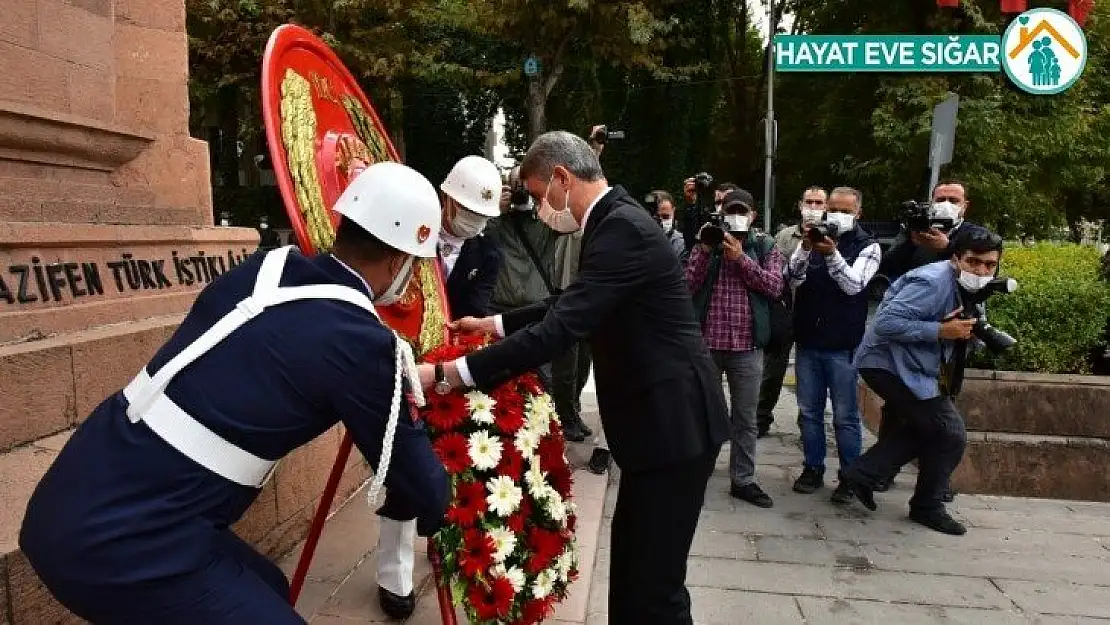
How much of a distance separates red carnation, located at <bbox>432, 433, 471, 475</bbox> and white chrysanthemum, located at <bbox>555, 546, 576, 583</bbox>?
454 mm

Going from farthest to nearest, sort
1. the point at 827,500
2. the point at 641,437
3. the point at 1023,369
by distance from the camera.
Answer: the point at 1023,369 → the point at 827,500 → the point at 641,437

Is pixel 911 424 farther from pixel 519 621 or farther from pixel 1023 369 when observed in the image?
pixel 519 621

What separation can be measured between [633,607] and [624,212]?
4.17ft

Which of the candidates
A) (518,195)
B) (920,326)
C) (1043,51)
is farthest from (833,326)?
(1043,51)

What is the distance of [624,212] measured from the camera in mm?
2582

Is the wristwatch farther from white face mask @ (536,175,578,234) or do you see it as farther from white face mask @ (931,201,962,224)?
white face mask @ (931,201,962,224)

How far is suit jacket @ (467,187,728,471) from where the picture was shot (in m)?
2.52

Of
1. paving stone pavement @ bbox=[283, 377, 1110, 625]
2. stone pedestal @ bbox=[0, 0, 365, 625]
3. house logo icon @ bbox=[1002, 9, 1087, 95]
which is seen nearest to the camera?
stone pedestal @ bbox=[0, 0, 365, 625]

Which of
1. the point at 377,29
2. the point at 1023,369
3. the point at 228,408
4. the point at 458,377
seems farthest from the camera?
the point at 377,29

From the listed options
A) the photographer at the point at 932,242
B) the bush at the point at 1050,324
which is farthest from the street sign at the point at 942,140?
the photographer at the point at 932,242

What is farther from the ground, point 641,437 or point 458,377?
point 458,377

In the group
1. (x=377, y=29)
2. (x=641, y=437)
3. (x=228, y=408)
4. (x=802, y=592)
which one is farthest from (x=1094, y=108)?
(x=228, y=408)

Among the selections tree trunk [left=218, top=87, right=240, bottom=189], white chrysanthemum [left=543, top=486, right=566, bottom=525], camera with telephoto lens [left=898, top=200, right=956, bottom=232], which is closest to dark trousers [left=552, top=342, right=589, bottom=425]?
camera with telephoto lens [left=898, top=200, right=956, bottom=232]

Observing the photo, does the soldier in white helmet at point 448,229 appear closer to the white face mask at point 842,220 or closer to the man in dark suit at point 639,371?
the man in dark suit at point 639,371
